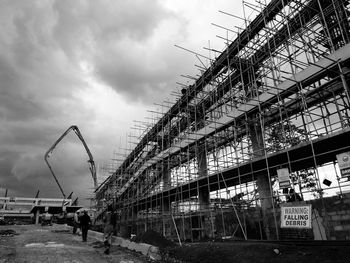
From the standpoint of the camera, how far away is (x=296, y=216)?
1021cm

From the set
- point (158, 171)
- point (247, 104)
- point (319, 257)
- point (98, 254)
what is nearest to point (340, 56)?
point (247, 104)

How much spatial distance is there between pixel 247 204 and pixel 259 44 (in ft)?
30.2

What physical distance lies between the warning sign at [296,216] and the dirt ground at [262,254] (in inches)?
65.9

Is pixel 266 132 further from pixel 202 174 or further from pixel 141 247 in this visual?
pixel 141 247

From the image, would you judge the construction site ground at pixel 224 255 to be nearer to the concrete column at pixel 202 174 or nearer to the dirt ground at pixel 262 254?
the dirt ground at pixel 262 254

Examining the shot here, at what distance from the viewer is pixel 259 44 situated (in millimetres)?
17141

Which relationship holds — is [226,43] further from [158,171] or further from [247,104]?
[158,171]

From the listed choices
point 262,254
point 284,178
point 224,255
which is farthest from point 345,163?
point 224,255

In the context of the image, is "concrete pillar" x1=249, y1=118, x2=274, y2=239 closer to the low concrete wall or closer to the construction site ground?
the construction site ground

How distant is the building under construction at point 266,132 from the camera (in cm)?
1212

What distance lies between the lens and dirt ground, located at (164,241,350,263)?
282 inches

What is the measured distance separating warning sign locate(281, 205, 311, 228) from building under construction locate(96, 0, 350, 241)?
1.08 metres

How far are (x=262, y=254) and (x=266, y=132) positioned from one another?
458 inches

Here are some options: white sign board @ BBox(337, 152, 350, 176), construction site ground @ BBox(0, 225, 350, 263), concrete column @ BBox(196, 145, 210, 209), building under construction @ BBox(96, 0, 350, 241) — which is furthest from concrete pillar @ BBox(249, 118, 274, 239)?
construction site ground @ BBox(0, 225, 350, 263)
